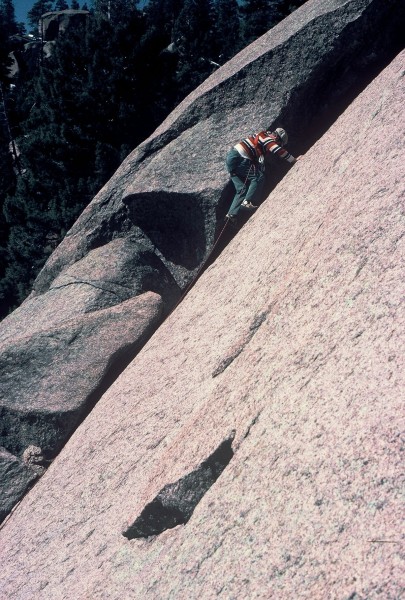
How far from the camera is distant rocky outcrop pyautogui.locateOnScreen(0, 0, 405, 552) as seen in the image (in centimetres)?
851

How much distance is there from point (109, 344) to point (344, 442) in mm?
5017

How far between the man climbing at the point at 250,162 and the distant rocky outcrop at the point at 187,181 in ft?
0.94

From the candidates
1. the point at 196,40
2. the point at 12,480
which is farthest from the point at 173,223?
the point at 196,40

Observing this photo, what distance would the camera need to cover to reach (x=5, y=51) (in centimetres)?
3216

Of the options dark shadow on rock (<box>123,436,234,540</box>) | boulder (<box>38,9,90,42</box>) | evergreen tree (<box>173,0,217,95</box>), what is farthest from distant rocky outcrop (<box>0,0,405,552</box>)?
boulder (<box>38,9,90,42</box>)

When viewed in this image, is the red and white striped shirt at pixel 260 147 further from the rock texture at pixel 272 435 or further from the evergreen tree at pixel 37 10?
the evergreen tree at pixel 37 10

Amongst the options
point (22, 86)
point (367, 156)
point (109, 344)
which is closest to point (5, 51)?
point (22, 86)

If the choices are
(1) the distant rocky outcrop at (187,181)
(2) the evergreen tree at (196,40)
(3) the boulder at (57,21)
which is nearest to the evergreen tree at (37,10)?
(3) the boulder at (57,21)

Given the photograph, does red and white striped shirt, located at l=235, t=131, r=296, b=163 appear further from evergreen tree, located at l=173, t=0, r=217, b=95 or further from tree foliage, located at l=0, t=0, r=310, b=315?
evergreen tree, located at l=173, t=0, r=217, b=95

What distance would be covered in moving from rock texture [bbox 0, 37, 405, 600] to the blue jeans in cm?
166

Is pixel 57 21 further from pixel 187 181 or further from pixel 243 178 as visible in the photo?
pixel 243 178

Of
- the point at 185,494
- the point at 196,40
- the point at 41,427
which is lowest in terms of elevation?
the point at 185,494

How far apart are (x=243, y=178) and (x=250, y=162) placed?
29 centimetres

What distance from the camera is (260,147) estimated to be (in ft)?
28.7
